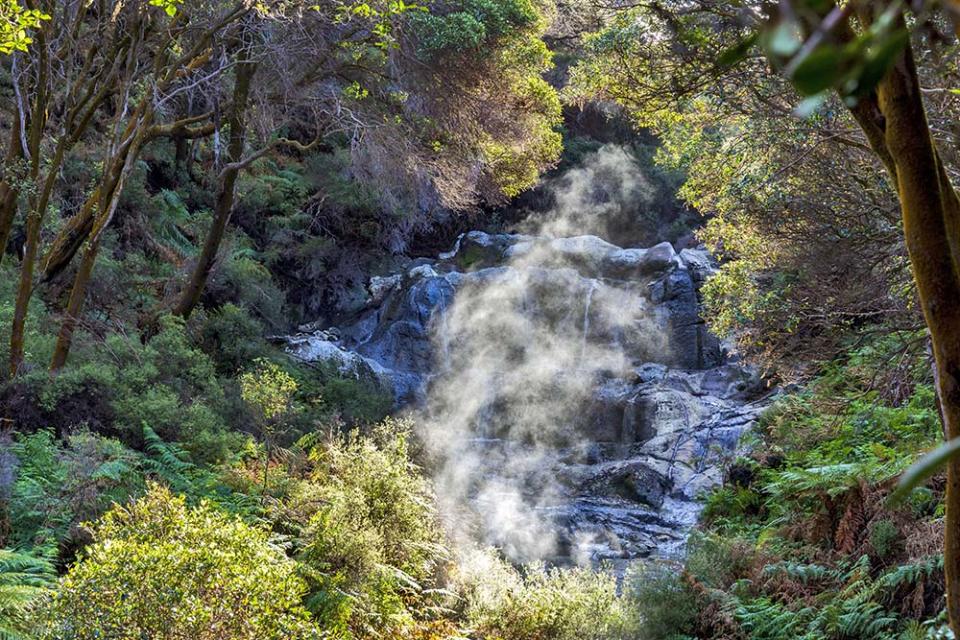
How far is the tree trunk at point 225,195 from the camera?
12562 mm

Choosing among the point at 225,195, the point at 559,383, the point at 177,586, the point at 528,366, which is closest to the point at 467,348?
the point at 528,366

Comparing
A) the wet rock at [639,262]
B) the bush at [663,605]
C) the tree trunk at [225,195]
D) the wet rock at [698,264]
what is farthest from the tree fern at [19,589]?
the wet rock at [639,262]

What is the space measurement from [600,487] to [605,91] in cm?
836

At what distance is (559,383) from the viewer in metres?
19.4

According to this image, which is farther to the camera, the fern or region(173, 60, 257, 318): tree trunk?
region(173, 60, 257, 318): tree trunk

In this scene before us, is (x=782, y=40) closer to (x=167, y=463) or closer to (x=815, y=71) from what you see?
(x=815, y=71)

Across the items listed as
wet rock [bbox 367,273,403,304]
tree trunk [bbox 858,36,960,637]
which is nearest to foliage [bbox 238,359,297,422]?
tree trunk [bbox 858,36,960,637]

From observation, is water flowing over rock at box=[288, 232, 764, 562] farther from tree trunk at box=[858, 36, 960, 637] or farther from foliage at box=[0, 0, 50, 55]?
tree trunk at box=[858, 36, 960, 637]

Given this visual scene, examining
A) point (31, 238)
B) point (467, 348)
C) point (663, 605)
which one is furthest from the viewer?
point (467, 348)

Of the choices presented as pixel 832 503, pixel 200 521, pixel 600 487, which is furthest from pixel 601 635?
pixel 600 487

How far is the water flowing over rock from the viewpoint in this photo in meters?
14.0

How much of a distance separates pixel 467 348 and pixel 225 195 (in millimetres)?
8595

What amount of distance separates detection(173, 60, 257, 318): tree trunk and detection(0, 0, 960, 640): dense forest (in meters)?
0.06

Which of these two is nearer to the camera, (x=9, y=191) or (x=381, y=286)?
(x=9, y=191)
